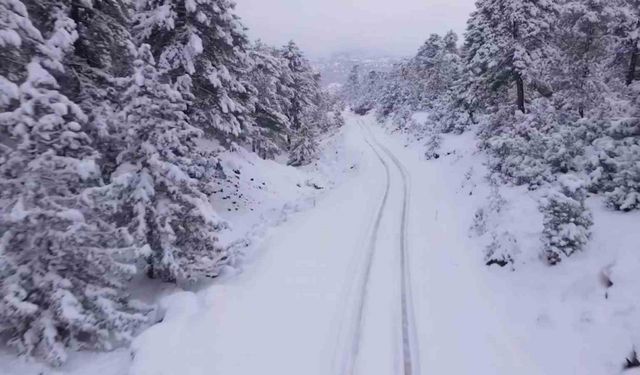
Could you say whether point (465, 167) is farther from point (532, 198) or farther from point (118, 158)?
point (118, 158)

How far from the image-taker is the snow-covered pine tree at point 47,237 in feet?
26.7

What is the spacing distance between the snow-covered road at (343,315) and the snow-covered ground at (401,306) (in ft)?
0.12

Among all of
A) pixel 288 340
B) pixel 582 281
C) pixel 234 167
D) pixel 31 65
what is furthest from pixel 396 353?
pixel 234 167

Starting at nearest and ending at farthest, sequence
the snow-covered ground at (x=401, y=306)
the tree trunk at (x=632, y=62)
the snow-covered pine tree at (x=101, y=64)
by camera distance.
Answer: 1. the snow-covered ground at (x=401, y=306)
2. the snow-covered pine tree at (x=101, y=64)
3. the tree trunk at (x=632, y=62)

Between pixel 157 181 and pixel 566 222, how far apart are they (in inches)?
439

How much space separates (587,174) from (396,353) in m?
10.5

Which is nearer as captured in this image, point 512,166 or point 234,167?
point 512,166

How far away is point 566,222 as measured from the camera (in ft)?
40.3

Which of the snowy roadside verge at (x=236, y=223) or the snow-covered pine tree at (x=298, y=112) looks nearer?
the snowy roadside verge at (x=236, y=223)

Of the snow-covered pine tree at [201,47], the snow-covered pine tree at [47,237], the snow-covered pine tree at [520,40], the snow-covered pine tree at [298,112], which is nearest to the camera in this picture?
the snow-covered pine tree at [47,237]

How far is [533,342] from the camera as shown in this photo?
9.85m

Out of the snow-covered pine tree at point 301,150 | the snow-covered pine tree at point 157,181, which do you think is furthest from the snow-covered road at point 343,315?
the snow-covered pine tree at point 301,150

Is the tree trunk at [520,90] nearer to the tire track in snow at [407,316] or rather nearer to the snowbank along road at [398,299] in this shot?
the snowbank along road at [398,299]

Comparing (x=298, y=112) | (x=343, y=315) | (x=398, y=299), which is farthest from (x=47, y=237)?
(x=298, y=112)
